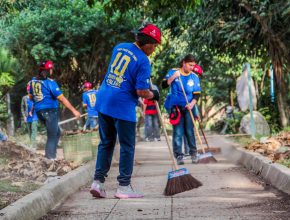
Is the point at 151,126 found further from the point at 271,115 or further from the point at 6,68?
the point at 6,68

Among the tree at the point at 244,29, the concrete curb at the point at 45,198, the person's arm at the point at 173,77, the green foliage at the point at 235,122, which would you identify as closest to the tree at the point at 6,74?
the tree at the point at 244,29

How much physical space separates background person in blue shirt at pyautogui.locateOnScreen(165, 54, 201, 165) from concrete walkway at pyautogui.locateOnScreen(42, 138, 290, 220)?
2008 mm

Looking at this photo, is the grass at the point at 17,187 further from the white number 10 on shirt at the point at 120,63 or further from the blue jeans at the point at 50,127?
the blue jeans at the point at 50,127

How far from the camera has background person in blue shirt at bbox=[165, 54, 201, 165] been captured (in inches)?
443

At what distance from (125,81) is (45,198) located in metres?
1.49

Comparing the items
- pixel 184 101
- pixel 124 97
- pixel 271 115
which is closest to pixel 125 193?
pixel 124 97

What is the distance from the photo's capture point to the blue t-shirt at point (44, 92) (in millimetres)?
10758

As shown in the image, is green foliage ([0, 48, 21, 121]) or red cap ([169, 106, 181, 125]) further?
green foliage ([0, 48, 21, 121])

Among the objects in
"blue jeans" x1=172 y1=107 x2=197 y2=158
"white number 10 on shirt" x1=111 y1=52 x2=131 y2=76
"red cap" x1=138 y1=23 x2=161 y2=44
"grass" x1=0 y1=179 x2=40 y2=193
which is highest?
"red cap" x1=138 y1=23 x2=161 y2=44

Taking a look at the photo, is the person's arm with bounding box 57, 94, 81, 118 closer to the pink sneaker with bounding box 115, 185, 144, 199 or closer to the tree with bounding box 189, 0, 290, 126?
the pink sneaker with bounding box 115, 185, 144, 199

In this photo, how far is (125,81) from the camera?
692cm

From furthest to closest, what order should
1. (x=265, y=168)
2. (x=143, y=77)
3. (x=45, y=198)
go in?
1. (x=265, y=168)
2. (x=143, y=77)
3. (x=45, y=198)

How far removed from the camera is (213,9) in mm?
16578

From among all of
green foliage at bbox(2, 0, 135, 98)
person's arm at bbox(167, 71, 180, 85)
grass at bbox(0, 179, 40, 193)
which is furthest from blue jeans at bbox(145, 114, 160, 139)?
grass at bbox(0, 179, 40, 193)
